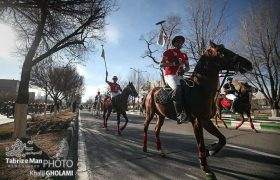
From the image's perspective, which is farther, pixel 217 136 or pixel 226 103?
pixel 226 103

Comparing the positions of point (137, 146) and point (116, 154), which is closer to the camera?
point (116, 154)

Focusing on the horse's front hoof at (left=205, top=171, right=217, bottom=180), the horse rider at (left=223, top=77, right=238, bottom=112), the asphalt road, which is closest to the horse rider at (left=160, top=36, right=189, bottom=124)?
the asphalt road

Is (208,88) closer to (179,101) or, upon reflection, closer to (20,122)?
(179,101)

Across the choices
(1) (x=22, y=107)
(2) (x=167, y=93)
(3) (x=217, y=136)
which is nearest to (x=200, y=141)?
(3) (x=217, y=136)

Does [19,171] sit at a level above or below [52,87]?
below

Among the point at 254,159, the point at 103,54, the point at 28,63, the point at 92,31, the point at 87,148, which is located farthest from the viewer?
the point at 103,54

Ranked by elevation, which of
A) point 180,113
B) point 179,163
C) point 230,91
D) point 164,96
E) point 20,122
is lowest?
point 179,163

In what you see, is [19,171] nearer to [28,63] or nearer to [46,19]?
[28,63]

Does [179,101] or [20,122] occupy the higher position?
[179,101]

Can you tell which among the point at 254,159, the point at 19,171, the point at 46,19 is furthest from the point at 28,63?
the point at 254,159

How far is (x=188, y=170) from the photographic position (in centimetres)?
496

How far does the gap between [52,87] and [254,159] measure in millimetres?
35256

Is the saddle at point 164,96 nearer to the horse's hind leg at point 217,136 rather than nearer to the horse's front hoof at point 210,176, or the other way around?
the horse's hind leg at point 217,136

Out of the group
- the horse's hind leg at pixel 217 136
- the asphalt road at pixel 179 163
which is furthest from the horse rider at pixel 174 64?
the asphalt road at pixel 179 163
